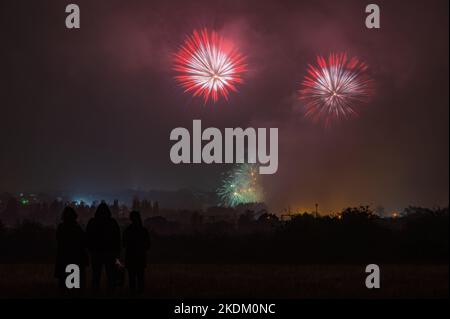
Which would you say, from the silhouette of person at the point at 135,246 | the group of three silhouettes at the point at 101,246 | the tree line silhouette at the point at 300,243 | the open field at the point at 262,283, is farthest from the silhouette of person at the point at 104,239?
the tree line silhouette at the point at 300,243

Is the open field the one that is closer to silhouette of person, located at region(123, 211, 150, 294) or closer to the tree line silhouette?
silhouette of person, located at region(123, 211, 150, 294)

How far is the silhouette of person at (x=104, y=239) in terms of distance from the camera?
1473 cm

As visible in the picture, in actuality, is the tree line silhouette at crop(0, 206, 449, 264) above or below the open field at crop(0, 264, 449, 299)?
above

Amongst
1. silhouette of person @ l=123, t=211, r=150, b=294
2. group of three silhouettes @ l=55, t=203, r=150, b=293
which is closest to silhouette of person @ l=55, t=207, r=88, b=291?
group of three silhouettes @ l=55, t=203, r=150, b=293

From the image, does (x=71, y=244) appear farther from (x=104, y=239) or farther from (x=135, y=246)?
(x=135, y=246)

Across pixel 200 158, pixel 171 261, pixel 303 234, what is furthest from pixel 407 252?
pixel 200 158

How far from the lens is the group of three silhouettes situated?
1496cm

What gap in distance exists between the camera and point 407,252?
32.7 m

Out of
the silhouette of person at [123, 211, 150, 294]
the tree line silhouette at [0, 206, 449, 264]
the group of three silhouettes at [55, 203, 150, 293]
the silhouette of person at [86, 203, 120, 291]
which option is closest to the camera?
the silhouette of person at [86, 203, 120, 291]

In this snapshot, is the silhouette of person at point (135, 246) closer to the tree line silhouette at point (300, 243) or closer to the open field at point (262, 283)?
the open field at point (262, 283)

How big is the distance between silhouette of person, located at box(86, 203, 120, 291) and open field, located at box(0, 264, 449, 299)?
68 cm

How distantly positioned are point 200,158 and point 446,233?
20.7 metres

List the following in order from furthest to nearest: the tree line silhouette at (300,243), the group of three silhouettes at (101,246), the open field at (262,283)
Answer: the tree line silhouette at (300,243) < the open field at (262,283) < the group of three silhouettes at (101,246)
